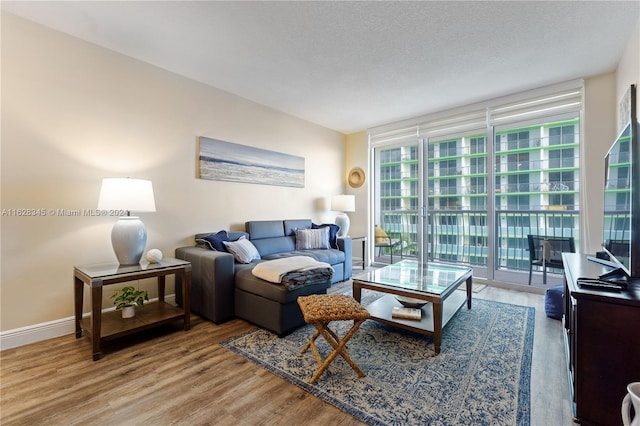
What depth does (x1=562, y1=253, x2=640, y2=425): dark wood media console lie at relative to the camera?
1207 mm

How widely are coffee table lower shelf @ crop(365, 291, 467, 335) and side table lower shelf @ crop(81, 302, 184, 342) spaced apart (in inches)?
68.4

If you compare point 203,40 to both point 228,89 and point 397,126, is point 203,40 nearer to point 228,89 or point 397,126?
point 228,89

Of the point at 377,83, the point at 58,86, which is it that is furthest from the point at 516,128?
the point at 58,86

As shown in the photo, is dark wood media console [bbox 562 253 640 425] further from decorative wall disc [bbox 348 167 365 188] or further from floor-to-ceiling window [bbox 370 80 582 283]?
decorative wall disc [bbox 348 167 365 188]

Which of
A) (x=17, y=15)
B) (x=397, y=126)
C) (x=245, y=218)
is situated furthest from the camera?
(x=397, y=126)

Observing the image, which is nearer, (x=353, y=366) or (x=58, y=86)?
(x=353, y=366)

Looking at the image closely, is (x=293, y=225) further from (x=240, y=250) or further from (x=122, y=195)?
(x=122, y=195)

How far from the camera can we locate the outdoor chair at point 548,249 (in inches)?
132

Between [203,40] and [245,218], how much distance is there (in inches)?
81.7

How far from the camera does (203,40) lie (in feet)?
8.12

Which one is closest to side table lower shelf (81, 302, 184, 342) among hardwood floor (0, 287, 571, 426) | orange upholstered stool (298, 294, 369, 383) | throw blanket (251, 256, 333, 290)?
hardwood floor (0, 287, 571, 426)

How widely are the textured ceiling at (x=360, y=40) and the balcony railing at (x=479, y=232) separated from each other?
173 centimetres

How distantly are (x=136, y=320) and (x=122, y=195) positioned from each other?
3.40 feet

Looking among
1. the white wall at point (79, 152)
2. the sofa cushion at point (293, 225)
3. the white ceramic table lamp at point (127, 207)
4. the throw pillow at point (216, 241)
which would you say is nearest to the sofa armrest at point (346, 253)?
the sofa cushion at point (293, 225)
